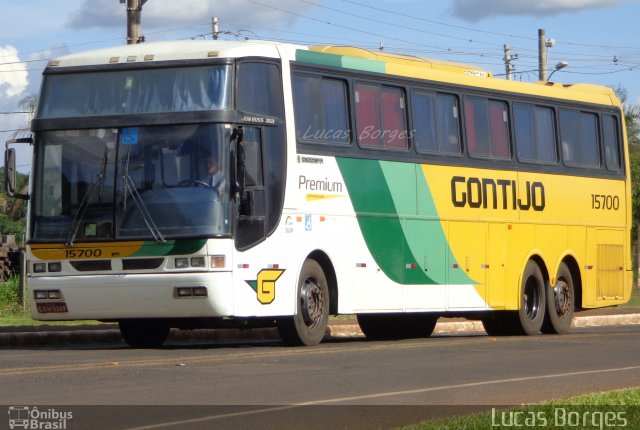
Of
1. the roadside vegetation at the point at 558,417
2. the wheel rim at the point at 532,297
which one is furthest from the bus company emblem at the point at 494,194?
the roadside vegetation at the point at 558,417

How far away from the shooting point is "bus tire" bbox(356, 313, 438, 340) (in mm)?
22656

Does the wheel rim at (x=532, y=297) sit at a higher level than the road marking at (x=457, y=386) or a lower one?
higher

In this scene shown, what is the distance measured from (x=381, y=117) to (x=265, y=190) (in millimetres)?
3121

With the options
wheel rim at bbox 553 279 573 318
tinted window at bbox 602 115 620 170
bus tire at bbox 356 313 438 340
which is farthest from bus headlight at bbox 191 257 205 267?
tinted window at bbox 602 115 620 170

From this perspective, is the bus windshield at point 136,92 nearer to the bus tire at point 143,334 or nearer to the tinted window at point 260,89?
the tinted window at point 260,89

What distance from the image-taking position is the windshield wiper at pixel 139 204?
55.0 ft

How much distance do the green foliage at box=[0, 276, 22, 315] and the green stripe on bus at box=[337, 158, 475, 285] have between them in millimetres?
12478

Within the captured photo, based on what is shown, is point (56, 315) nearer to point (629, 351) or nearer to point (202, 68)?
point (202, 68)

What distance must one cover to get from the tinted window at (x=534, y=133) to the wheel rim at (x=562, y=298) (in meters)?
2.03

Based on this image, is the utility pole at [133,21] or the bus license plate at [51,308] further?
the utility pole at [133,21]

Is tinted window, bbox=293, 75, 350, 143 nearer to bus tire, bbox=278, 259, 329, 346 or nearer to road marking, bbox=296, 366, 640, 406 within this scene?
bus tire, bbox=278, 259, 329, 346

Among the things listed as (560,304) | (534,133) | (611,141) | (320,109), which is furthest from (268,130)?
(611,141)

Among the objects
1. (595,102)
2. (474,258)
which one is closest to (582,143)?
(595,102)

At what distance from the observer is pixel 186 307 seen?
1664 centimetres
